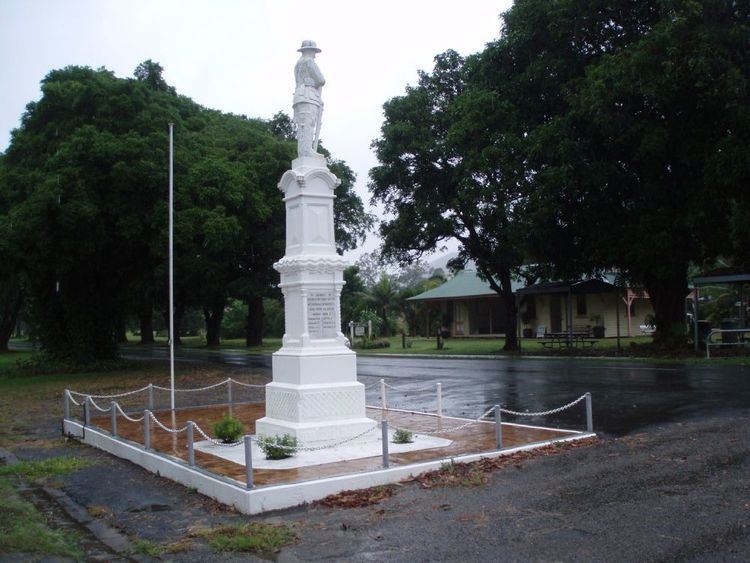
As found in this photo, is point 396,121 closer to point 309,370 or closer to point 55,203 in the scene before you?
point 55,203

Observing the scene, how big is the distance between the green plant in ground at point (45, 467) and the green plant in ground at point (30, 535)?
217cm

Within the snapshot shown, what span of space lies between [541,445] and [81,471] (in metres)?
6.99

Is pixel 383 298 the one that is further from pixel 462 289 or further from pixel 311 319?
pixel 311 319

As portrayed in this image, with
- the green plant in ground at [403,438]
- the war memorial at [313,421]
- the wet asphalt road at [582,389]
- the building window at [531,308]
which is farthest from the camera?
the building window at [531,308]

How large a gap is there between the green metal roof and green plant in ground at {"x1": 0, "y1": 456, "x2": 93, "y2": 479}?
135 feet

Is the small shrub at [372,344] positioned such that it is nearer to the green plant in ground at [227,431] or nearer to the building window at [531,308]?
the building window at [531,308]

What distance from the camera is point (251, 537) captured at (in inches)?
299

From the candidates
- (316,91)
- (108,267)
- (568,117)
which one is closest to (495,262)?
(568,117)

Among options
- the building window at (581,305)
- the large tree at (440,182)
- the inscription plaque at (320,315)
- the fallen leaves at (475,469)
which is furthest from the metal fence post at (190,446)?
the building window at (581,305)

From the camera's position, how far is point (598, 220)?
94.8ft

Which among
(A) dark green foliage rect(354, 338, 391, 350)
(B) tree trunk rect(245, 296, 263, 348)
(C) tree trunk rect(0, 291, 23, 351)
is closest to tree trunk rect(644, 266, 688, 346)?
(A) dark green foliage rect(354, 338, 391, 350)

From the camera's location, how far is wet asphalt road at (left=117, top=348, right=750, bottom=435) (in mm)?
13977

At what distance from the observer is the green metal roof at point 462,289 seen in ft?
173

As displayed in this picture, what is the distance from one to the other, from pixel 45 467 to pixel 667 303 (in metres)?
25.6
